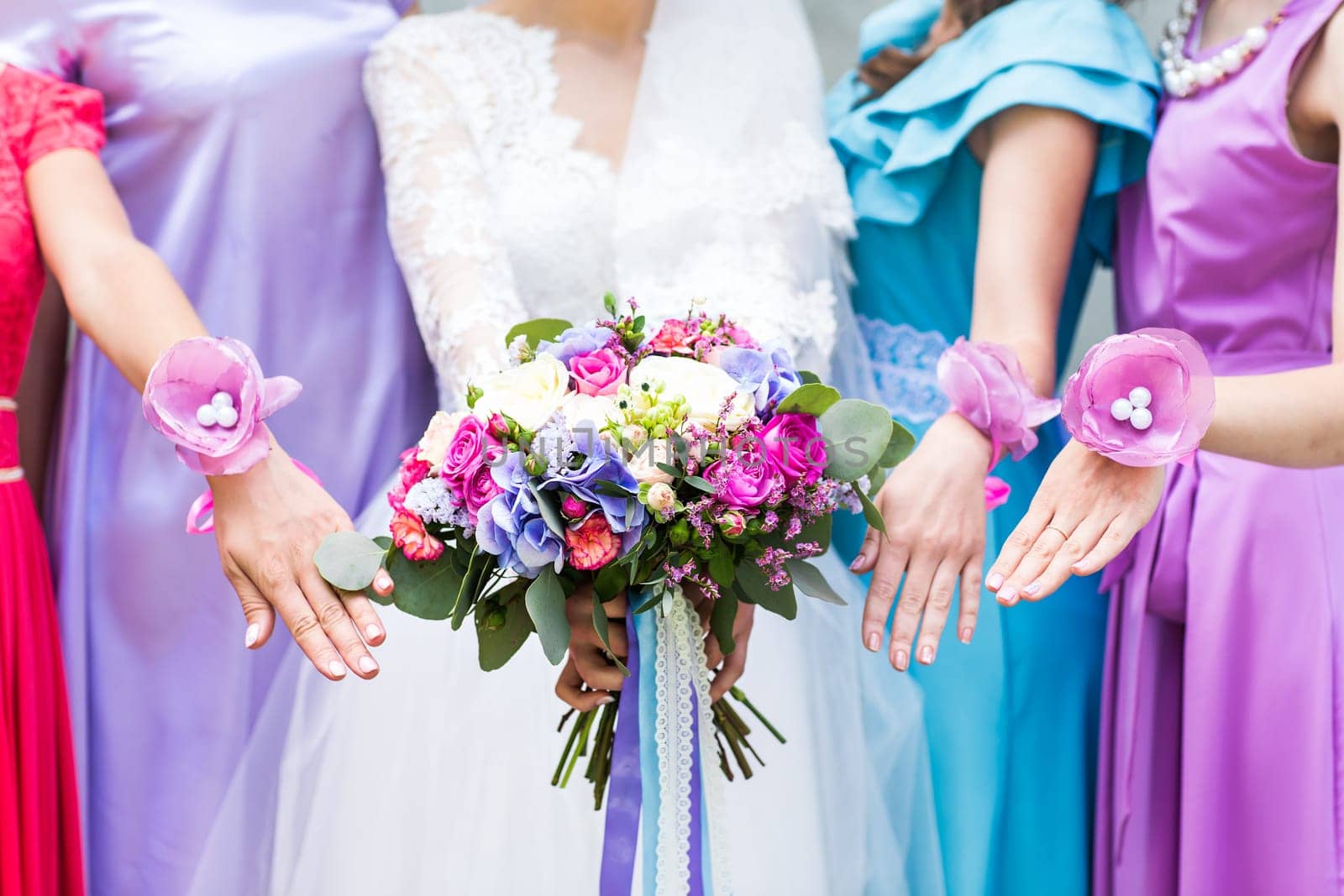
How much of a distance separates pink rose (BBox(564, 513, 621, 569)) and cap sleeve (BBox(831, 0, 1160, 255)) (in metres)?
0.86

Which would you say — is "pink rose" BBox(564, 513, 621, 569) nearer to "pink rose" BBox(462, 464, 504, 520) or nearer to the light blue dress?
"pink rose" BBox(462, 464, 504, 520)

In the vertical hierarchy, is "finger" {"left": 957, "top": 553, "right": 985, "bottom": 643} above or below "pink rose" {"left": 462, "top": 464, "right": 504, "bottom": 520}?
below

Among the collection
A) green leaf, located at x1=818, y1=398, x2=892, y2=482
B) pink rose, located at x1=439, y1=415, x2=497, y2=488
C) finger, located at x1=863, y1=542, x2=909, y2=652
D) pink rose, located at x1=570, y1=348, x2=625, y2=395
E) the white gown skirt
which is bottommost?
the white gown skirt

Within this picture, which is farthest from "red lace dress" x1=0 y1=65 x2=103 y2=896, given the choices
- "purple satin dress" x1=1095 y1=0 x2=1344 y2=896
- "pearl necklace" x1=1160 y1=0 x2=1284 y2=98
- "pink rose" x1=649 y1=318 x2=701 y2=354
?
"pearl necklace" x1=1160 y1=0 x2=1284 y2=98

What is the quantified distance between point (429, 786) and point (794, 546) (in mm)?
544

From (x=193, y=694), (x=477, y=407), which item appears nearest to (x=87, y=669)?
(x=193, y=694)

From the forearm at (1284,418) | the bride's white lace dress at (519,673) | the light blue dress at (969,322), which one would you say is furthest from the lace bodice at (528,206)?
the forearm at (1284,418)

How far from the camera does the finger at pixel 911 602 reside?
47.6 inches

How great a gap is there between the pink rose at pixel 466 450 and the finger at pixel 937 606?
1.63ft

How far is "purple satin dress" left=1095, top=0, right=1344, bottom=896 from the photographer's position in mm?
1342

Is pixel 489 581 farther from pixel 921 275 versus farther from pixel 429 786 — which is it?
pixel 921 275

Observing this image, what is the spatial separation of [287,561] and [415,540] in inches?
8.6

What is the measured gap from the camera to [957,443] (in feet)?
4.37

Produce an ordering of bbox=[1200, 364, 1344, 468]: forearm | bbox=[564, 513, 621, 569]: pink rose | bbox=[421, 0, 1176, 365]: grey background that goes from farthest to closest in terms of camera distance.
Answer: bbox=[421, 0, 1176, 365]: grey background, bbox=[1200, 364, 1344, 468]: forearm, bbox=[564, 513, 621, 569]: pink rose
